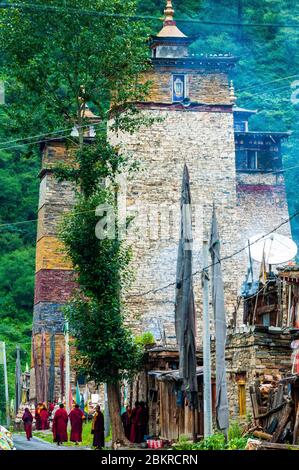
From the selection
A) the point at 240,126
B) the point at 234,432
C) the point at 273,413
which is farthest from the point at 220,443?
the point at 240,126

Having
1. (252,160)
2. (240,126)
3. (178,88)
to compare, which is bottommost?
(252,160)

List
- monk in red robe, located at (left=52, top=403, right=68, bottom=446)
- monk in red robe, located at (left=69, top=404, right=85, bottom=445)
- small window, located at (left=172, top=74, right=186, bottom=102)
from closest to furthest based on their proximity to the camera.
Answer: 1. monk in red robe, located at (left=69, top=404, right=85, bottom=445)
2. monk in red robe, located at (left=52, top=403, right=68, bottom=446)
3. small window, located at (left=172, top=74, right=186, bottom=102)

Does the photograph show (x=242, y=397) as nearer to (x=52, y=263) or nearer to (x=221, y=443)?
(x=221, y=443)

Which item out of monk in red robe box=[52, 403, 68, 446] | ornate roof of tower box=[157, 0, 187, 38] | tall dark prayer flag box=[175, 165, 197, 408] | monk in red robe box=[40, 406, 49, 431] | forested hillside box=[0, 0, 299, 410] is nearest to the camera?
tall dark prayer flag box=[175, 165, 197, 408]

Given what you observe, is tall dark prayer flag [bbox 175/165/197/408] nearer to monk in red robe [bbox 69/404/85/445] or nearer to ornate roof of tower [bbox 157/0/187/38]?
monk in red robe [bbox 69/404/85/445]

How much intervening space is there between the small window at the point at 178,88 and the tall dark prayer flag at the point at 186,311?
19.1 m

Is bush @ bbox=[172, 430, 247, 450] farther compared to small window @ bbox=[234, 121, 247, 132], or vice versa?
small window @ bbox=[234, 121, 247, 132]

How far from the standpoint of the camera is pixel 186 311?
2694 cm

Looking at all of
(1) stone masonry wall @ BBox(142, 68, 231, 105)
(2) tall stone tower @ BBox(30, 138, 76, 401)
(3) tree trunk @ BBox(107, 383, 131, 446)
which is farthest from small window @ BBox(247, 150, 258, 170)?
(3) tree trunk @ BBox(107, 383, 131, 446)

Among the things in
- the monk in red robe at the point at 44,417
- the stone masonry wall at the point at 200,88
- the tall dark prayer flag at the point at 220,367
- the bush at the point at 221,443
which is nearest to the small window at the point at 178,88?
the stone masonry wall at the point at 200,88

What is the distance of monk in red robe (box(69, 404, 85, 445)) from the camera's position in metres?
33.2

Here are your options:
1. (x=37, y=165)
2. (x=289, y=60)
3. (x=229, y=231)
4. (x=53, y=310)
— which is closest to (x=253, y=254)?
(x=229, y=231)

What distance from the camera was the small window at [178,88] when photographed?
151 feet

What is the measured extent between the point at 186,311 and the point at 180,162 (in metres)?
19.7
